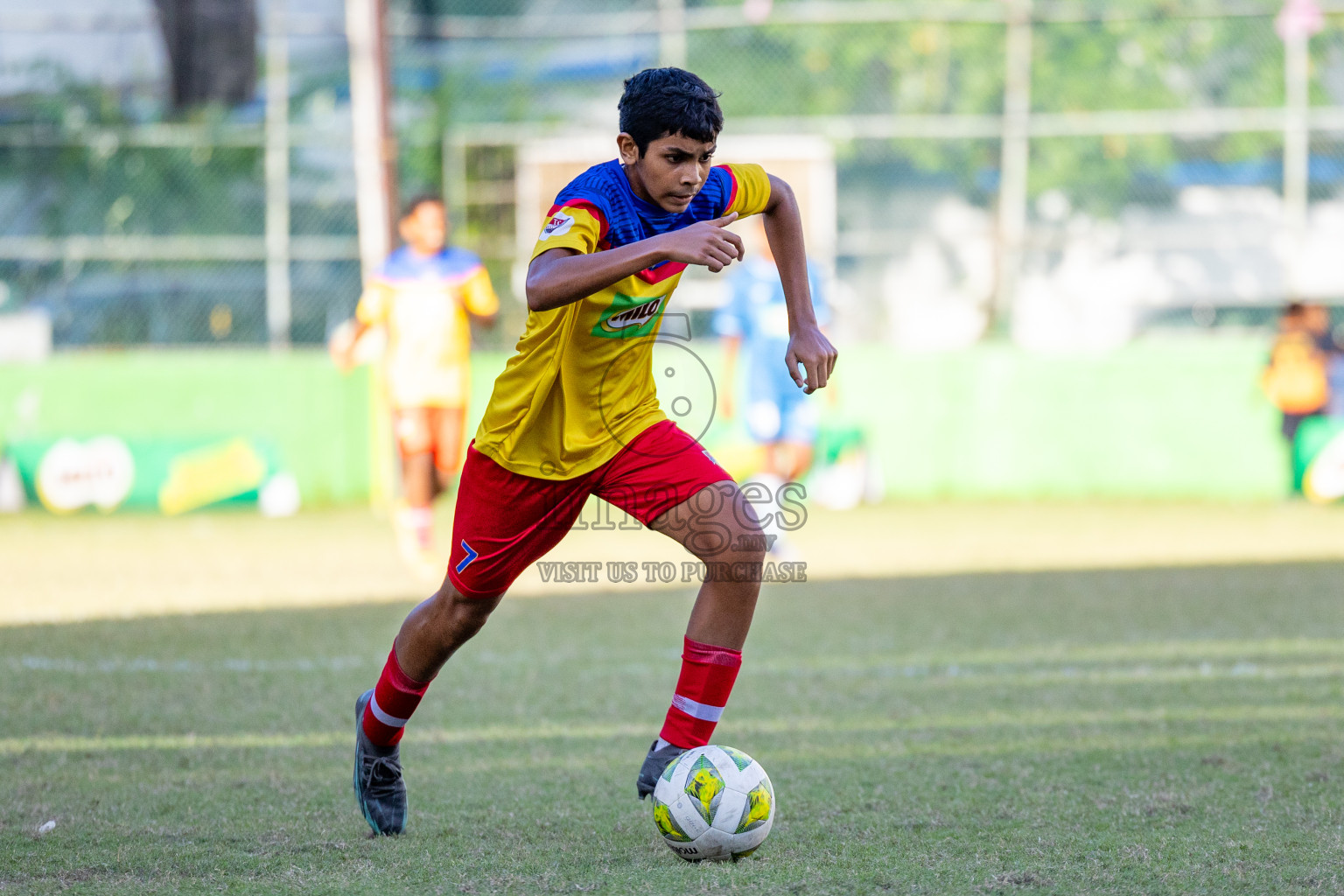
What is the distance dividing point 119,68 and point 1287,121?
443 inches

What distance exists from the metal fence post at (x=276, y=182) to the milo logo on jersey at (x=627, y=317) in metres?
10.8

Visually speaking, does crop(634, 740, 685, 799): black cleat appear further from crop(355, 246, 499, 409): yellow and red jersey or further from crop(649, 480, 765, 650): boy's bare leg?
crop(355, 246, 499, 409): yellow and red jersey

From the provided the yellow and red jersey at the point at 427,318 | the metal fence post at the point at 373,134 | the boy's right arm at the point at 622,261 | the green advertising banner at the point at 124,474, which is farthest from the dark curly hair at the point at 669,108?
the metal fence post at the point at 373,134

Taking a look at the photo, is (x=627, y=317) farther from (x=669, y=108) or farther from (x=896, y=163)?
(x=896, y=163)

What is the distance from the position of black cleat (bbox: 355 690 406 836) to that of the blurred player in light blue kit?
20.5 feet

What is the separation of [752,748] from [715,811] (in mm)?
1245

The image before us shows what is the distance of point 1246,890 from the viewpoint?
3.06 metres

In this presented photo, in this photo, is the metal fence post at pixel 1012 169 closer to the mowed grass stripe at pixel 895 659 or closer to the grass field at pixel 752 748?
the grass field at pixel 752 748

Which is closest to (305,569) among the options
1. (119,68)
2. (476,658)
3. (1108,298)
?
(476,658)

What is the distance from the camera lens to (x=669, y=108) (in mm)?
3312

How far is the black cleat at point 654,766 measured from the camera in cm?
367

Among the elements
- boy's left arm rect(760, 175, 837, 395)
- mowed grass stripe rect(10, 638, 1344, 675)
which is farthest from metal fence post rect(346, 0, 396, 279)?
boy's left arm rect(760, 175, 837, 395)

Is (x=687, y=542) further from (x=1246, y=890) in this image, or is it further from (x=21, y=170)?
(x=21, y=170)

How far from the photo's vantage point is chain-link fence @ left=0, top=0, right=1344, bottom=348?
547 inches
